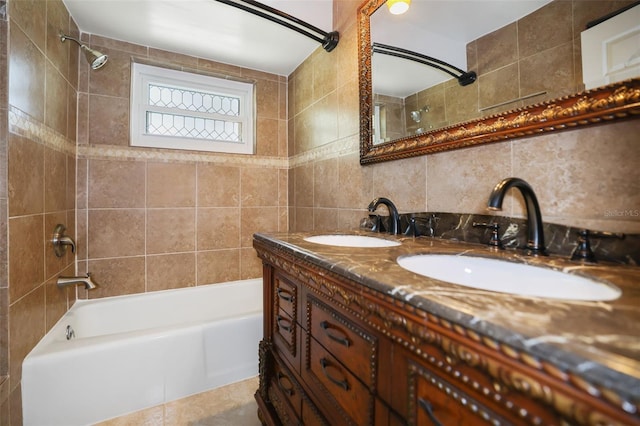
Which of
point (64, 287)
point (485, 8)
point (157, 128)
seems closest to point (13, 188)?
point (64, 287)

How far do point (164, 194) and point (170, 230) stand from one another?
0.28 meters

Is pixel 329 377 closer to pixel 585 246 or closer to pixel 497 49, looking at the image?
pixel 585 246

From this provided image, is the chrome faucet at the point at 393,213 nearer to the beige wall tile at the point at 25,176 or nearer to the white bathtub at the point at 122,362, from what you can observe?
the white bathtub at the point at 122,362

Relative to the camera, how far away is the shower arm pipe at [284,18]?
1.59 meters

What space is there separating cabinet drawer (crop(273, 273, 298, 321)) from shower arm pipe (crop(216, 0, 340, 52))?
1459 mm

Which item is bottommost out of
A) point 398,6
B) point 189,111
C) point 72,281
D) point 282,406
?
point 282,406

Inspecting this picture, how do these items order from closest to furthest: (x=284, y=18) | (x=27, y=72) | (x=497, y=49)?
(x=497, y=49)
(x=27, y=72)
(x=284, y=18)

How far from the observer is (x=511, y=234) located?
2.98 ft

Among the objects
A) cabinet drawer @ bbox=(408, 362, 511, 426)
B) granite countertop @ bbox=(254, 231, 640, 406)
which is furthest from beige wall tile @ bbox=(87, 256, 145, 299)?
cabinet drawer @ bbox=(408, 362, 511, 426)

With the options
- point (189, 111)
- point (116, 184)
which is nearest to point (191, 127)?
point (189, 111)

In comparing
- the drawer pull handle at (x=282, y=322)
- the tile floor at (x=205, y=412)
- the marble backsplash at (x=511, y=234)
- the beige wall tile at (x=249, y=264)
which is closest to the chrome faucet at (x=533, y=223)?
the marble backsplash at (x=511, y=234)

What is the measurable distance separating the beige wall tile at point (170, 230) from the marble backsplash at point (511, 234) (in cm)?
160

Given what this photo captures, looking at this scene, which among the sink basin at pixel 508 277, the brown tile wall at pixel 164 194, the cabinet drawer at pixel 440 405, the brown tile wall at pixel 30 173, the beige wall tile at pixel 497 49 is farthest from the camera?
the brown tile wall at pixel 164 194

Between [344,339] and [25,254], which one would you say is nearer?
[344,339]
